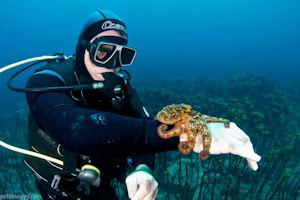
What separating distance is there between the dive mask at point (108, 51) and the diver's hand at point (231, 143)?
1692 mm

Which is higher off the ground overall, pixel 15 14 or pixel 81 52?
pixel 15 14

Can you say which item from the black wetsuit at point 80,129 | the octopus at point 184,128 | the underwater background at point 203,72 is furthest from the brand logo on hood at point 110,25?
the octopus at point 184,128

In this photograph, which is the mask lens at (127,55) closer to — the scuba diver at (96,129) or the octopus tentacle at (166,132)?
the scuba diver at (96,129)

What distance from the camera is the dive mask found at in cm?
333

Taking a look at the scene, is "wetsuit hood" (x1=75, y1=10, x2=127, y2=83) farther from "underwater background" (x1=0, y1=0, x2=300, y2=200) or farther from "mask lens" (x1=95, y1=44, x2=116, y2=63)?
"underwater background" (x1=0, y1=0, x2=300, y2=200)

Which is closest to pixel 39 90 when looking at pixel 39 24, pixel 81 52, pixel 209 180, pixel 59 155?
pixel 59 155

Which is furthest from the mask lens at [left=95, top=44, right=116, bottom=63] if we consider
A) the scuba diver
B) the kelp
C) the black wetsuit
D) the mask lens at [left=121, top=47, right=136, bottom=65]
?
the kelp

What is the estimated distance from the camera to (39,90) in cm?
246

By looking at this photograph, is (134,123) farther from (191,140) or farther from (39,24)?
(39,24)

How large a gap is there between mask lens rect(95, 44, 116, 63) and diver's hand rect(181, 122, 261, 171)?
169 cm

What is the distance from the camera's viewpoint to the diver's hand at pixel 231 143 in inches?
76.0

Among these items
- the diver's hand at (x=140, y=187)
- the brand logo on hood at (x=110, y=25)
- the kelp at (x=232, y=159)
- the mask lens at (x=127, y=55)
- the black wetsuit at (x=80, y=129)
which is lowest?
the kelp at (x=232, y=159)

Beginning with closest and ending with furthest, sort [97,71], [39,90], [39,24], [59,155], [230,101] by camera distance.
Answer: [39,90] < [59,155] < [97,71] < [230,101] < [39,24]

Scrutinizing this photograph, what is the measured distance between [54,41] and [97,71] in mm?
106661
